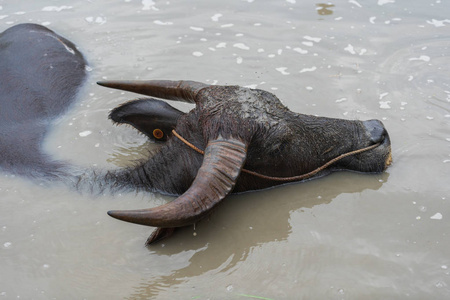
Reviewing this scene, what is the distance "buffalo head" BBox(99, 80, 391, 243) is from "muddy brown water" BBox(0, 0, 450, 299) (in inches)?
6.9

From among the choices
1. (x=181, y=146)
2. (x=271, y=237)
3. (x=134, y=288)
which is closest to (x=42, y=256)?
(x=134, y=288)

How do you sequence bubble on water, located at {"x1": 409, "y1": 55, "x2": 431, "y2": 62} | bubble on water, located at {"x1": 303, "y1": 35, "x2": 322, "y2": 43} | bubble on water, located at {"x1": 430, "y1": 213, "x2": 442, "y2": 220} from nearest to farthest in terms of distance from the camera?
1. bubble on water, located at {"x1": 430, "y1": 213, "x2": 442, "y2": 220}
2. bubble on water, located at {"x1": 409, "y1": 55, "x2": 431, "y2": 62}
3. bubble on water, located at {"x1": 303, "y1": 35, "x2": 322, "y2": 43}

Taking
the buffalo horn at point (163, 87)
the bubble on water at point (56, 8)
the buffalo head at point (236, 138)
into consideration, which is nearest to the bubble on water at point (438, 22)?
the buffalo head at point (236, 138)

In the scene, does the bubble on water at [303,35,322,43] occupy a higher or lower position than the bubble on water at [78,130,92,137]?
higher

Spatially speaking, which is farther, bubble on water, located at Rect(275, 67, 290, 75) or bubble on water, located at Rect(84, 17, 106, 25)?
bubble on water, located at Rect(84, 17, 106, 25)

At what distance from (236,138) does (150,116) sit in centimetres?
100

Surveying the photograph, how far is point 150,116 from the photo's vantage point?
3.85 m

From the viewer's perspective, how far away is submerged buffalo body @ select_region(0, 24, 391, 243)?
124 inches

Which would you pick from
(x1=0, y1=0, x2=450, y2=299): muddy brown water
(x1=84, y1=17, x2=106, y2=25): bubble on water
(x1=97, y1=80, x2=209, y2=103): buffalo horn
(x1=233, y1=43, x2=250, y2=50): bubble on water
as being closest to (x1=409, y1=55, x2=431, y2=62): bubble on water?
(x1=0, y1=0, x2=450, y2=299): muddy brown water

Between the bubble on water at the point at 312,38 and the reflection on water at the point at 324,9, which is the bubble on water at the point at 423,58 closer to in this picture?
the bubble on water at the point at 312,38

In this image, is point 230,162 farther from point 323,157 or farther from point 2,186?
point 2,186

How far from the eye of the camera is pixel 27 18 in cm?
671

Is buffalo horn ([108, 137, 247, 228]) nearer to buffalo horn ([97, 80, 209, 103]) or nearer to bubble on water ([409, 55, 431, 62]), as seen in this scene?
buffalo horn ([97, 80, 209, 103])

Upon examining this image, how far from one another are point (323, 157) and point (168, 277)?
1517mm
